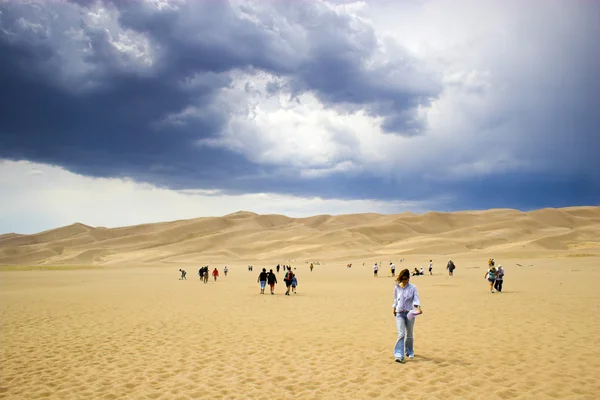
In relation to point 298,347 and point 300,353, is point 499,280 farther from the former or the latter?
point 300,353

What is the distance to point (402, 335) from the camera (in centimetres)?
962

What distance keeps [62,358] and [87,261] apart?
450 ft

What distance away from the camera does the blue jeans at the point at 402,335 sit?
31.4ft

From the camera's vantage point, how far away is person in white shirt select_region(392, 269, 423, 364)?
9531 millimetres

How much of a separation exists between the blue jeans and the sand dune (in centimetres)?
7624

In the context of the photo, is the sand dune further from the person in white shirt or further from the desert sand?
the person in white shirt

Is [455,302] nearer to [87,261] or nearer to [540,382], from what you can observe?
[540,382]

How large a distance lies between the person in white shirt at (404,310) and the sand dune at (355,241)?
76312mm

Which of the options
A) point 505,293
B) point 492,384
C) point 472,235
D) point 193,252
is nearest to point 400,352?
point 492,384

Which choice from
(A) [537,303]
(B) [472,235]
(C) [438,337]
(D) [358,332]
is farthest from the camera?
(B) [472,235]

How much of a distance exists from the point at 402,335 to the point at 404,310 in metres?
0.58

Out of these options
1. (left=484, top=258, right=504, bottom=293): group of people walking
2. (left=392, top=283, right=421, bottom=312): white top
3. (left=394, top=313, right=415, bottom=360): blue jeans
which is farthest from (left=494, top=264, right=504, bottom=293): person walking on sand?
(left=392, top=283, right=421, bottom=312): white top

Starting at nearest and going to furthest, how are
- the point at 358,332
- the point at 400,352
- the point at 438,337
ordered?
the point at 400,352 < the point at 438,337 < the point at 358,332

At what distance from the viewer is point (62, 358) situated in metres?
10.4
